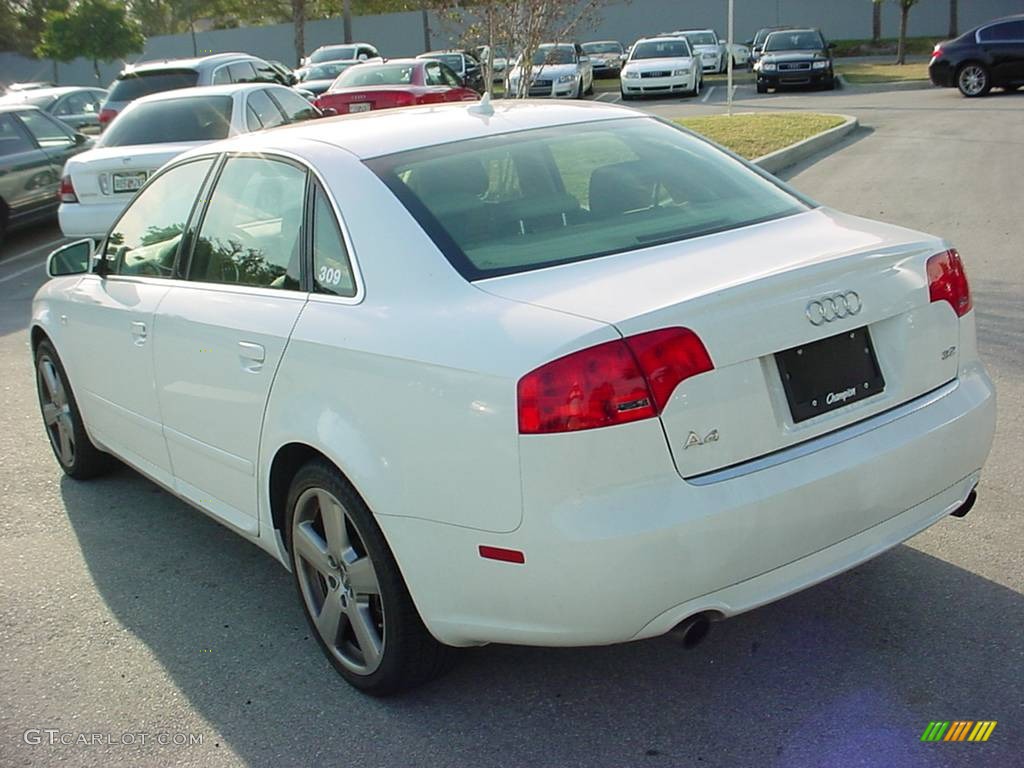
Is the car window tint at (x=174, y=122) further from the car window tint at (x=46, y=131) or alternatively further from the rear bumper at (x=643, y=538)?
the rear bumper at (x=643, y=538)

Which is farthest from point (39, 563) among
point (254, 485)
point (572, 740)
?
point (572, 740)

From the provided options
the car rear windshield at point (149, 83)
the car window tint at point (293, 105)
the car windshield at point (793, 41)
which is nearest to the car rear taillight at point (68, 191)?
the car window tint at point (293, 105)

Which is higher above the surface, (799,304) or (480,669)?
(799,304)

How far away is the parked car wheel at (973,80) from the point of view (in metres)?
22.9

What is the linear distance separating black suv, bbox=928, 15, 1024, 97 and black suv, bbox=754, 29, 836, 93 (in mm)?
4239

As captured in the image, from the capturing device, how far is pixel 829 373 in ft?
10.4

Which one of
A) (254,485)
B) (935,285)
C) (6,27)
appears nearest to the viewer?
(935,285)

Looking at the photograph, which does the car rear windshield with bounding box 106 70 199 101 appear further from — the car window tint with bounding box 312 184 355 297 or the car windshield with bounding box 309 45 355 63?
the car windshield with bounding box 309 45 355 63

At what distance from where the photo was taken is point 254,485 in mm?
3895

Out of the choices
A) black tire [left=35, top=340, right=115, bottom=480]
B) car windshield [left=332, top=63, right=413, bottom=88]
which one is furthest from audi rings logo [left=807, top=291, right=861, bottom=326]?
car windshield [left=332, top=63, right=413, bottom=88]

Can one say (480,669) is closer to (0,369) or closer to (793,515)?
(793,515)

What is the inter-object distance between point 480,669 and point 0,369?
227 inches

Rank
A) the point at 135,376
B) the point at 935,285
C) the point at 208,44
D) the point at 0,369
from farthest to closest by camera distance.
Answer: the point at 208,44 → the point at 0,369 → the point at 135,376 → the point at 935,285

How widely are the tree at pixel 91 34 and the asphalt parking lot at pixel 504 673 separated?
134ft
